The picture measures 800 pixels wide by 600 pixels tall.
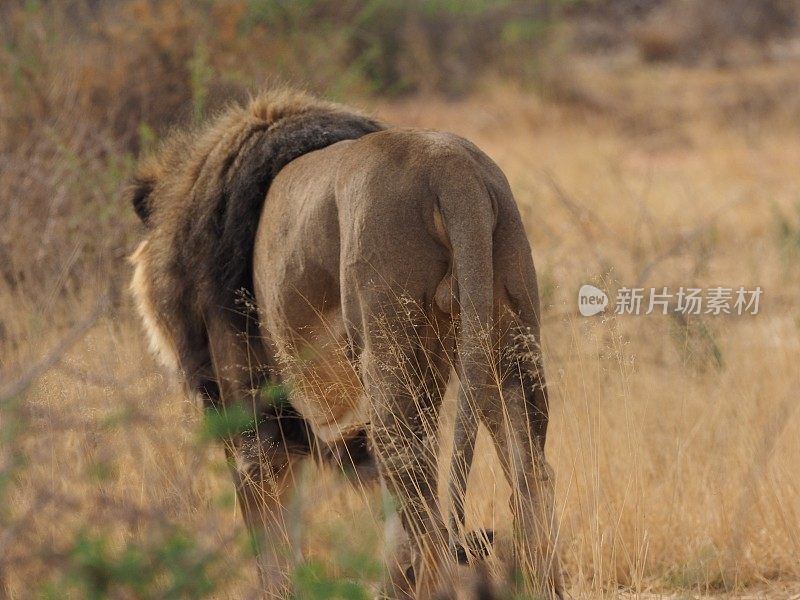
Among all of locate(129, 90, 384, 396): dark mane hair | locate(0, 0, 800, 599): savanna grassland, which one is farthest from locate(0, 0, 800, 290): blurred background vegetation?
locate(129, 90, 384, 396): dark mane hair

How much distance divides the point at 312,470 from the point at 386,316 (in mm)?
1253

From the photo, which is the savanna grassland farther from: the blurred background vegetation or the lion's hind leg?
the lion's hind leg

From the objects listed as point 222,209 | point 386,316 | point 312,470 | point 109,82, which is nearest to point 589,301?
point 312,470

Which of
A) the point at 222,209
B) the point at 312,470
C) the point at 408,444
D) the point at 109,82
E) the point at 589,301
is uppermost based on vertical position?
the point at 109,82

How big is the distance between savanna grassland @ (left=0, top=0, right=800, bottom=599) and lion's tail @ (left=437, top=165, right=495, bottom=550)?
38cm

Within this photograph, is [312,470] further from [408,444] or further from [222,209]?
[408,444]

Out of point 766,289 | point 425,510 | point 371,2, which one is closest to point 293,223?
point 425,510

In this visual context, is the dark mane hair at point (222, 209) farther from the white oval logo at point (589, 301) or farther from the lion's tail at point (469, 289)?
the white oval logo at point (589, 301)

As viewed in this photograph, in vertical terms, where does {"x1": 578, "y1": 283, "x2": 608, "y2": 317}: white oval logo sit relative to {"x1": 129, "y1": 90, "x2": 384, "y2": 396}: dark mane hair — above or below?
below

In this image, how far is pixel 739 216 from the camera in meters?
10.3

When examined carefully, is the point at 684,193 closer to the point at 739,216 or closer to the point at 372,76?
the point at 739,216

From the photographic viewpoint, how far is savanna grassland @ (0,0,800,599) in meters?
2.42

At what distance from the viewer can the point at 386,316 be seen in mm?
3125

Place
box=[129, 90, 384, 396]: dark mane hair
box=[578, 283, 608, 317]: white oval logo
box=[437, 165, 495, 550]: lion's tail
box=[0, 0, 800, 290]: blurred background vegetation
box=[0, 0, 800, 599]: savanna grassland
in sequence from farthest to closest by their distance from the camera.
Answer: box=[0, 0, 800, 290]: blurred background vegetation
box=[578, 283, 608, 317]: white oval logo
box=[129, 90, 384, 396]: dark mane hair
box=[437, 165, 495, 550]: lion's tail
box=[0, 0, 800, 599]: savanna grassland
